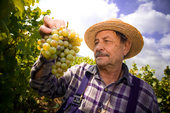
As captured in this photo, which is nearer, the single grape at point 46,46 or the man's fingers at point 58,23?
the single grape at point 46,46

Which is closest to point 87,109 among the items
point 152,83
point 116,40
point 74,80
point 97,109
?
point 97,109

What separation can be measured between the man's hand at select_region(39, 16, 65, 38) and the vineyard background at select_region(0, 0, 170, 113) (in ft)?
0.74

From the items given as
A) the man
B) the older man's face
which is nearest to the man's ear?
the man

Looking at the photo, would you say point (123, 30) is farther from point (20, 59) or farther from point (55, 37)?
point (20, 59)

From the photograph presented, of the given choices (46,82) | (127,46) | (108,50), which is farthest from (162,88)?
(46,82)

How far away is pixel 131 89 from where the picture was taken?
1.71 meters

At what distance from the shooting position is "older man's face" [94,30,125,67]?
5.87 feet

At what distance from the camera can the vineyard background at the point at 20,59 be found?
3.67 feet

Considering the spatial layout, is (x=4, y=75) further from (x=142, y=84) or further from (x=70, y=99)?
(x=142, y=84)

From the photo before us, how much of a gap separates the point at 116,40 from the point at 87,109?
1.34 m

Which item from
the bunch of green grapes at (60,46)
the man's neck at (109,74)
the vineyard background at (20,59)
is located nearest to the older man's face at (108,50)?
the man's neck at (109,74)

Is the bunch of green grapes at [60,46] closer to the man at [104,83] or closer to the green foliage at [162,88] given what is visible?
the man at [104,83]

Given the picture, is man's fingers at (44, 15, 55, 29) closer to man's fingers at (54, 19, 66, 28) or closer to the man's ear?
man's fingers at (54, 19, 66, 28)

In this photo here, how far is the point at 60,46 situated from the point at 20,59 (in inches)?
94.7
